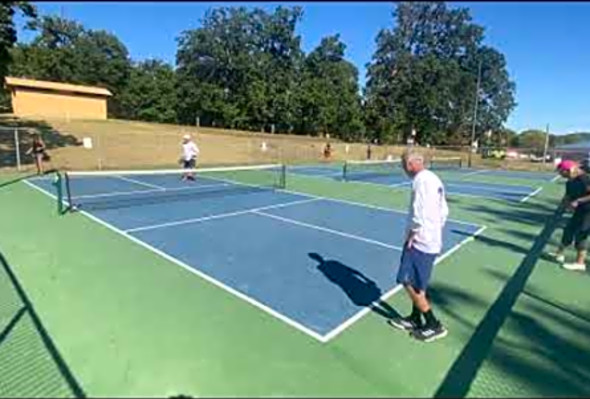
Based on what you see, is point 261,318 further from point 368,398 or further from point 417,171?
point 417,171

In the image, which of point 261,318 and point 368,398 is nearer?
point 368,398

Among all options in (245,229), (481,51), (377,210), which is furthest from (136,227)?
(481,51)

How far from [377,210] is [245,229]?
4617 mm

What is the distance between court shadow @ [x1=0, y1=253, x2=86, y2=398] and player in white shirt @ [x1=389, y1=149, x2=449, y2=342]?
3.21 m

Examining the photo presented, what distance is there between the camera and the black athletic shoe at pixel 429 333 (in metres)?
4.76

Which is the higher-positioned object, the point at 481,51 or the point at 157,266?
the point at 481,51

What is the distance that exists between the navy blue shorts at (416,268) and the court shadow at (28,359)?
10.4ft

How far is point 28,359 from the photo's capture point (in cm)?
425

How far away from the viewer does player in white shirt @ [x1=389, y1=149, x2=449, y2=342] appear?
4504 mm

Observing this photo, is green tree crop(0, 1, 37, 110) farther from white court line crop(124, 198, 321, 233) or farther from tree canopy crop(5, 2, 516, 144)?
tree canopy crop(5, 2, 516, 144)

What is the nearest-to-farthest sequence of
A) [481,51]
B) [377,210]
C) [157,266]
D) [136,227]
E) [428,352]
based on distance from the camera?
[428,352] < [157,266] < [136,227] < [377,210] < [481,51]

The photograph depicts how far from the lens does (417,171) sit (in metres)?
4.61

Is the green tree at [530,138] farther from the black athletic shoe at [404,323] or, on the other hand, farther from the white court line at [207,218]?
the black athletic shoe at [404,323]

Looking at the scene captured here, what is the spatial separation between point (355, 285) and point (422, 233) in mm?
2165
